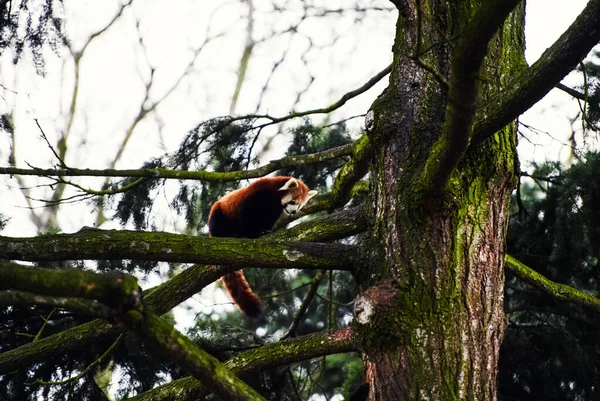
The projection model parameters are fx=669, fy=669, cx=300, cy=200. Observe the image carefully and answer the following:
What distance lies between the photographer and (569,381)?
5016 millimetres

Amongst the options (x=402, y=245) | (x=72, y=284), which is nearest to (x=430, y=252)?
(x=402, y=245)

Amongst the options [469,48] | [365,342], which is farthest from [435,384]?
[469,48]

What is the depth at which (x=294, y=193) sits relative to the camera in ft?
19.6

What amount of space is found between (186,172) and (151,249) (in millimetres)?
998

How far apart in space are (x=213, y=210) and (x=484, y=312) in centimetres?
346

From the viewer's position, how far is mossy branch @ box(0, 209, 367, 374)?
337 centimetres

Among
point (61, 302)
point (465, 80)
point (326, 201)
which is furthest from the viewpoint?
point (326, 201)

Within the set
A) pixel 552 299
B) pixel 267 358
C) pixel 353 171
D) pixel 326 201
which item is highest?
pixel 326 201

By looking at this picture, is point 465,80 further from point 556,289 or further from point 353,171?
point 353,171

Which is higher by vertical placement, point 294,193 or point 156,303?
point 294,193

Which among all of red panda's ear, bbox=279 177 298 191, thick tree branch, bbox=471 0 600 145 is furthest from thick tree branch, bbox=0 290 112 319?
red panda's ear, bbox=279 177 298 191

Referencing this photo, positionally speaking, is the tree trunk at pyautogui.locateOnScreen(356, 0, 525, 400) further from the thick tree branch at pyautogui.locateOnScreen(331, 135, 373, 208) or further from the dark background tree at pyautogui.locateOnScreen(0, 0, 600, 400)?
the thick tree branch at pyautogui.locateOnScreen(331, 135, 373, 208)

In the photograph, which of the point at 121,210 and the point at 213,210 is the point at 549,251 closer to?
the point at 213,210

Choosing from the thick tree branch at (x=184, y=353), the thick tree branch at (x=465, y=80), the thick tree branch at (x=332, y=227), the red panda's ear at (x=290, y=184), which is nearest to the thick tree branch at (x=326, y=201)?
the thick tree branch at (x=332, y=227)
